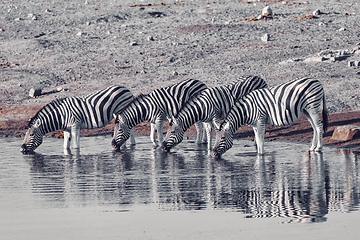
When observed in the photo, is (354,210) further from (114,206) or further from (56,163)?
(56,163)

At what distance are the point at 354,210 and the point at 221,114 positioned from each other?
9.42m

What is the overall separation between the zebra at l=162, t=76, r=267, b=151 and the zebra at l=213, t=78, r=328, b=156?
1.27 metres

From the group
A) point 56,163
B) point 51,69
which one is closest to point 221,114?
point 56,163

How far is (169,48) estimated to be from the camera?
35906mm

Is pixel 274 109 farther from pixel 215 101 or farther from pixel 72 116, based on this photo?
pixel 72 116

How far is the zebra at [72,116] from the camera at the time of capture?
21.1 metres

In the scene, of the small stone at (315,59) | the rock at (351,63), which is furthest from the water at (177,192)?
the small stone at (315,59)

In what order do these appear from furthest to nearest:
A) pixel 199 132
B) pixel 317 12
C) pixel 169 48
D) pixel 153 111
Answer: pixel 317 12
pixel 169 48
pixel 199 132
pixel 153 111

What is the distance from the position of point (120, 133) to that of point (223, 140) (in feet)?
11.1

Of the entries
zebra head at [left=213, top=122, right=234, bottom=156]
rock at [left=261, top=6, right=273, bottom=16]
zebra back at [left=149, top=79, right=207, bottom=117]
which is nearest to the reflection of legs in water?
zebra head at [left=213, top=122, right=234, bottom=156]

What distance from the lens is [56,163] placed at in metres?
18.4

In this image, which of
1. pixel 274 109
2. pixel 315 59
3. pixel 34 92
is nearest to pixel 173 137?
pixel 274 109

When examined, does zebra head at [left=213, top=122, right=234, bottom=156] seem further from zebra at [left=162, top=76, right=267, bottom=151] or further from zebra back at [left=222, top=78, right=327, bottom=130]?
zebra at [left=162, top=76, right=267, bottom=151]

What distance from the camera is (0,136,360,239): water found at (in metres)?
10.9
